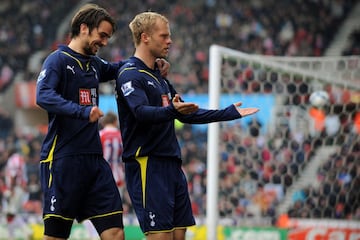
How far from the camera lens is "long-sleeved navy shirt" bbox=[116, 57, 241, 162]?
591 cm

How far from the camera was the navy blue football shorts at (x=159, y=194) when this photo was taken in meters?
5.95

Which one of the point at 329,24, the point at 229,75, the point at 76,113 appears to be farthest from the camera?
the point at 329,24

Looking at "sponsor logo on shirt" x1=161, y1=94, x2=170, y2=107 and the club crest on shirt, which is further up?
the club crest on shirt

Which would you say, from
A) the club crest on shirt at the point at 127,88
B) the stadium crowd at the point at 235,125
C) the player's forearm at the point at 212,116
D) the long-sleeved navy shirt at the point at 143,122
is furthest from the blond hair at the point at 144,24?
the stadium crowd at the point at 235,125

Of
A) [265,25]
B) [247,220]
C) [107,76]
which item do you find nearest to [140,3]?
[265,25]

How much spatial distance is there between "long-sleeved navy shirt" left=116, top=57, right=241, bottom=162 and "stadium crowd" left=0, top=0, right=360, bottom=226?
4.28 metres

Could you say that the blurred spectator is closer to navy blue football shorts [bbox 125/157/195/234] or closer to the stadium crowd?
the stadium crowd

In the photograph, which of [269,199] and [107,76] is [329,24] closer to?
[269,199]

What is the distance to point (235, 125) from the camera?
10.4 metres

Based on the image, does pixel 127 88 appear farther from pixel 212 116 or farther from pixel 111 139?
pixel 111 139

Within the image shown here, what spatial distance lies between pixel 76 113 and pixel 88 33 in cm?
75

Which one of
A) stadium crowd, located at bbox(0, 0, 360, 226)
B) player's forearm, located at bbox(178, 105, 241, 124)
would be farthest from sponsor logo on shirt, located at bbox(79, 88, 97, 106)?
stadium crowd, located at bbox(0, 0, 360, 226)

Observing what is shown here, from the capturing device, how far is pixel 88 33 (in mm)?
5895

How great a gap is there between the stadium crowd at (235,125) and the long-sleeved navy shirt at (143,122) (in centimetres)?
428
